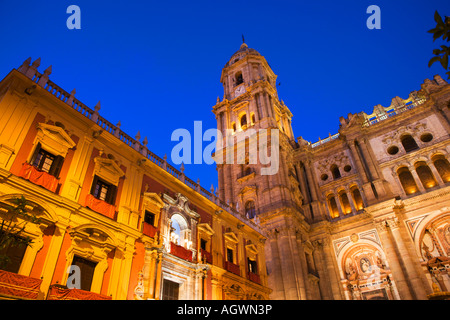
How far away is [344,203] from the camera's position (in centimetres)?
3525

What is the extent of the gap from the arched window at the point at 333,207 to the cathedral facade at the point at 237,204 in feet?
0.89

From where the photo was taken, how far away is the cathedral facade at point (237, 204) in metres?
12.5

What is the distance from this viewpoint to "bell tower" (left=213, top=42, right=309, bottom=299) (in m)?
28.9

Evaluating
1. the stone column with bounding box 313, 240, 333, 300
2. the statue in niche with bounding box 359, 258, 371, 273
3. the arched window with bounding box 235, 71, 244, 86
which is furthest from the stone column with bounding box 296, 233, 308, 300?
the arched window with bounding box 235, 71, 244, 86

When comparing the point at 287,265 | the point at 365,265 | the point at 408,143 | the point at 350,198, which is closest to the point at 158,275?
the point at 287,265

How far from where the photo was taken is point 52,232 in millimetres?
12195

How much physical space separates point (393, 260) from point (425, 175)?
9.52 metres

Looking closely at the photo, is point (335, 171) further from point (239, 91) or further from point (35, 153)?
point (35, 153)

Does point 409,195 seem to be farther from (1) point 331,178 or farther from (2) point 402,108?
(2) point 402,108

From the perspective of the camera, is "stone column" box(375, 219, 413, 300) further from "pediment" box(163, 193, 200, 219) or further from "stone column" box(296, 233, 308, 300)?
"pediment" box(163, 193, 200, 219)

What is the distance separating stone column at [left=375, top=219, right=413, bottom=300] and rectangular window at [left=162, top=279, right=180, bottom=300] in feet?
63.7

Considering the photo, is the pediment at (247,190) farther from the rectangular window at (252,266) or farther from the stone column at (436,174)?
the stone column at (436,174)

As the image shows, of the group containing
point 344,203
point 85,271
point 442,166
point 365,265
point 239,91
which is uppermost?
point 239,91
